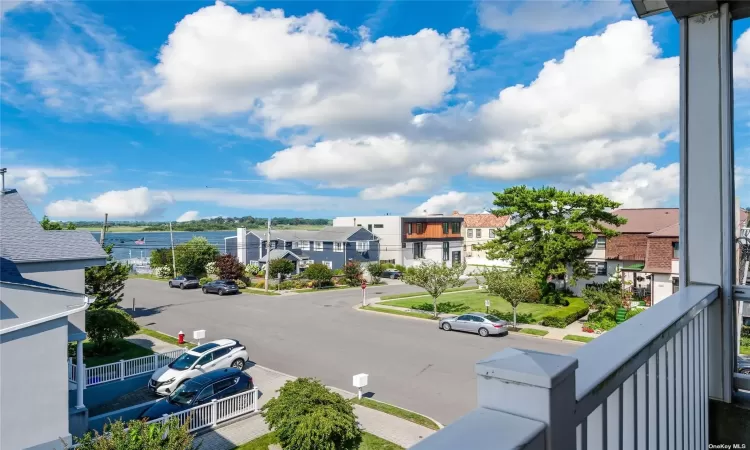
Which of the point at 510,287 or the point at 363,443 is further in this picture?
the point at 510,287

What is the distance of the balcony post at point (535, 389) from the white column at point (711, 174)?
239 cm

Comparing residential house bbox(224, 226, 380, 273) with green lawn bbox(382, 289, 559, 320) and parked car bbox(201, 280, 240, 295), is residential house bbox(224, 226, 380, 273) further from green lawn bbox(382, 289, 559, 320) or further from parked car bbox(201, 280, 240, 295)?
green lawn bbox(382, 289, 559, 320)

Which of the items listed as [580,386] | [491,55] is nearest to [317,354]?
[491,55]

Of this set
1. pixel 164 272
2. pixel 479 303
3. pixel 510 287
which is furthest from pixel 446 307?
pixel 164 272

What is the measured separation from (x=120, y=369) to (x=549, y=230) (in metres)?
18.1

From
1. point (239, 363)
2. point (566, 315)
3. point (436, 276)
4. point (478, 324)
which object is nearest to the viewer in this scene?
point (239, 363)

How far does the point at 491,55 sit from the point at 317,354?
33.2 feet

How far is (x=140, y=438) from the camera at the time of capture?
222 inches

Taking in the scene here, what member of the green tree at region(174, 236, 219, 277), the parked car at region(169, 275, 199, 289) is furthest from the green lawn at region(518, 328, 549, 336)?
the green tree at region(174, 236, 219, 277)

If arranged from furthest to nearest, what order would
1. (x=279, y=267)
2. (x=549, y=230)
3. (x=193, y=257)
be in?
1. (x=193, y=257)
2. (x=279, y=267)
3. (x=549, y=230)

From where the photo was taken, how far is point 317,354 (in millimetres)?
13805

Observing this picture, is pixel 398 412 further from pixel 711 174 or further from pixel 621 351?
pixel 621 351

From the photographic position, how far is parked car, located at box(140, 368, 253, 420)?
8852 millimetres

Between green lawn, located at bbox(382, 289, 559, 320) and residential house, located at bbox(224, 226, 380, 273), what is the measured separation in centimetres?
1320
